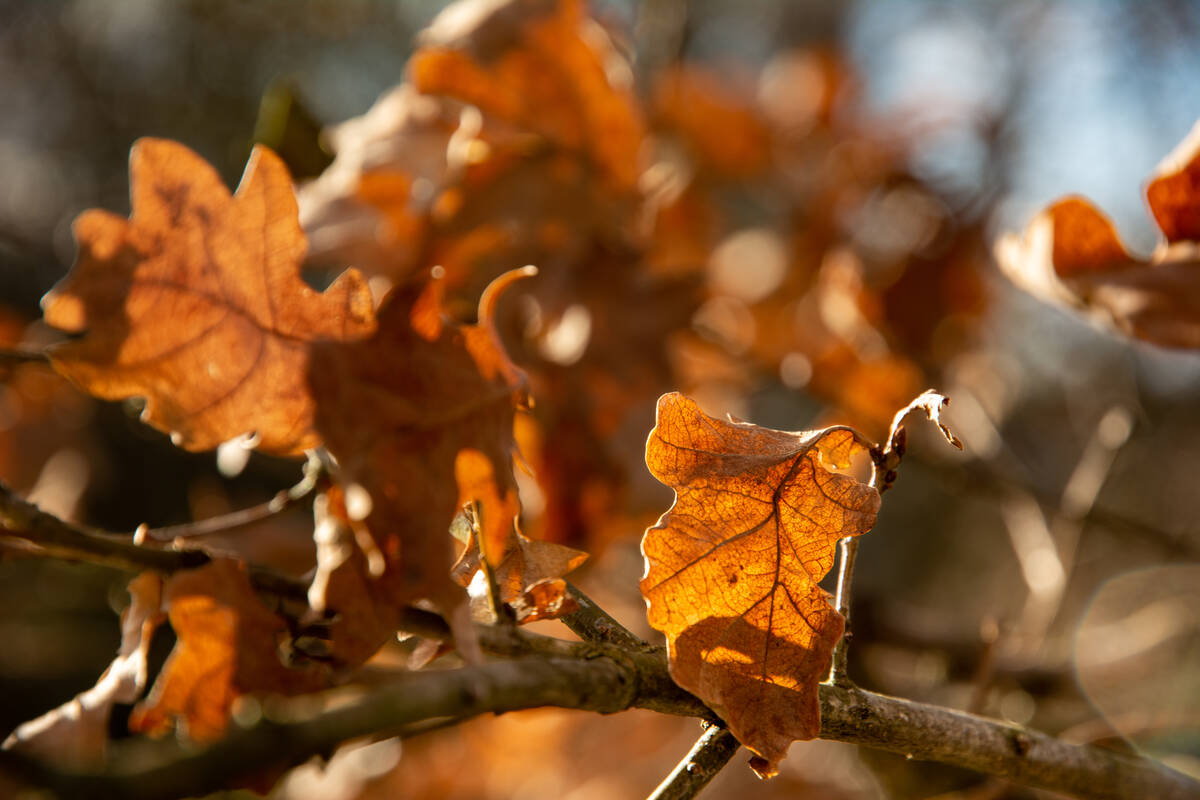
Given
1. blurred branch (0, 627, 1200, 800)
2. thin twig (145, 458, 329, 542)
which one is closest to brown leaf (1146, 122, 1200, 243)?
blurred branch (0, 627, 1200, 800)

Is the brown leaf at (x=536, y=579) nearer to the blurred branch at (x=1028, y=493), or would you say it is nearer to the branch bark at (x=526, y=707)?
the branch bark at (x=526, y=707)

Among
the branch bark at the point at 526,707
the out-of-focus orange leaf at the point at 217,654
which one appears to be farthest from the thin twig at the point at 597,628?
the out-of-focus orange leaf at the point at 217,654

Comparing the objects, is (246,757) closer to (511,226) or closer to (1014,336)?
(511,226)

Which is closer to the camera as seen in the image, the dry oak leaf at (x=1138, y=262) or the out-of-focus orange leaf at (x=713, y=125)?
the dry oak leaf at (x=1138, y=262)

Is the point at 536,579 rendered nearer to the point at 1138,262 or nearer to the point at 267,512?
the point at 267,512

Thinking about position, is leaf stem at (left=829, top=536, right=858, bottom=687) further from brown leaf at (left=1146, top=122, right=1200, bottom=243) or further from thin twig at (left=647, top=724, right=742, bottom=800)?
brown leaf at (left=1146, top=122, right=1200, bottom=243)
